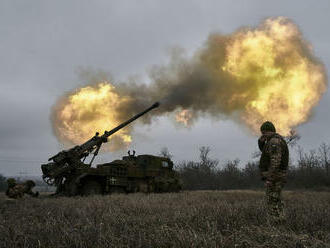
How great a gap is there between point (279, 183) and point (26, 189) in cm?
1280

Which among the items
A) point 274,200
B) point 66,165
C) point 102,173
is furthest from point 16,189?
point 274,200

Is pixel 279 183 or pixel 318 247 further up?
pixel 279 183

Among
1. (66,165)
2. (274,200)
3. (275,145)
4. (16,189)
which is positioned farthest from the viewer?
(66,165)

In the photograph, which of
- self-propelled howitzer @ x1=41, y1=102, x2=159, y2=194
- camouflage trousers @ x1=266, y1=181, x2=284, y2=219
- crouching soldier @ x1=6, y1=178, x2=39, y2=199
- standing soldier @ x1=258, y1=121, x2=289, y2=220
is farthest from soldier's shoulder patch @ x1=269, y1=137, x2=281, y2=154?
crouching soldier @ x1=6, y1=178, x2=39, y2=199

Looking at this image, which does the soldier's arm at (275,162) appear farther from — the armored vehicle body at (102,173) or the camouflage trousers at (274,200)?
the armored vehicle body at (102,173)

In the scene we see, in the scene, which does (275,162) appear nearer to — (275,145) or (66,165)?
(275,145)

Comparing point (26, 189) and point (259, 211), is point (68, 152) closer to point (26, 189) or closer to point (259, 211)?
point (26, 189)

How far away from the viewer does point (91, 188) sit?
53.1 feet

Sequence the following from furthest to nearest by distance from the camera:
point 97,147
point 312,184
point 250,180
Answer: point 250,180, point 312,184, point 97,147

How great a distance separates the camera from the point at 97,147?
16875 millimetres

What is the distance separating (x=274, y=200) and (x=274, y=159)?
711mm

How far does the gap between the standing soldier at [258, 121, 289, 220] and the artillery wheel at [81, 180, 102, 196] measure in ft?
38.0

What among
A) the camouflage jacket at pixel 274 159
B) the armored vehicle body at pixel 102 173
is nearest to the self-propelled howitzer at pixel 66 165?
the armored vehicle body at pixel 102 173

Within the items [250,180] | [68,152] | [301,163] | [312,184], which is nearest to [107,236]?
[68,152]
